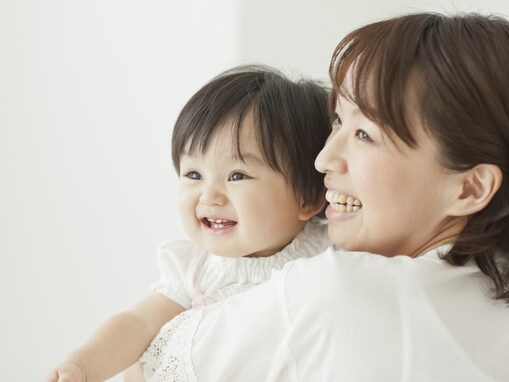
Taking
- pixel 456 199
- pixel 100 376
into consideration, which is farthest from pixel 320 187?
pixel 100 376

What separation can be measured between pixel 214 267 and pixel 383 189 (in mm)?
451

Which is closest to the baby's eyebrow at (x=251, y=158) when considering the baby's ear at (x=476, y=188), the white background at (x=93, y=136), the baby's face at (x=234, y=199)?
the baby's face at (x=234, y=199)

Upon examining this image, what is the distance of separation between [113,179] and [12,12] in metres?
0.64

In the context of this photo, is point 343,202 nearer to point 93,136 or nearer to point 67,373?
point 67,373

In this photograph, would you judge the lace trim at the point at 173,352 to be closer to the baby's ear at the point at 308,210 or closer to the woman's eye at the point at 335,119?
the baby's ear at the point at 308,210

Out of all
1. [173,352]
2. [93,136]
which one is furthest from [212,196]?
[93,136]

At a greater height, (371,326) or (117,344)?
(371,326)

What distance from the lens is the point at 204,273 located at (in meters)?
1.56

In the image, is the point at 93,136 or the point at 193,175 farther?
the point at 93,136

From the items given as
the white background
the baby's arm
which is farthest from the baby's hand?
the white background

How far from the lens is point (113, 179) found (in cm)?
263

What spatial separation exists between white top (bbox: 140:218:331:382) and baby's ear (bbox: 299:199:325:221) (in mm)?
52

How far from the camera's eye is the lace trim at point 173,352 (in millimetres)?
1268

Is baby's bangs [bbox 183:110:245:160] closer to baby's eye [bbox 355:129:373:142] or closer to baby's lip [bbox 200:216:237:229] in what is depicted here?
baby's lip [bbox 200:216:237:229]
